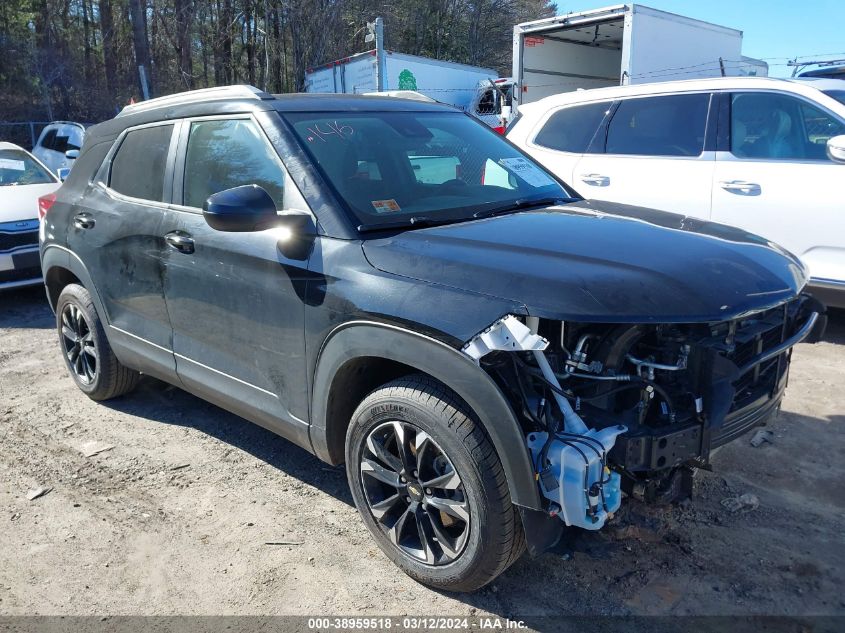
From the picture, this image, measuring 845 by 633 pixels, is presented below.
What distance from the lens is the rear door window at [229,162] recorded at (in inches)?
127

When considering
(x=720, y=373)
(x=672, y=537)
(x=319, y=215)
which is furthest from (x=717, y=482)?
(x=319, y=215)

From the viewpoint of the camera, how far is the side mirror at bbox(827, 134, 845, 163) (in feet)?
16.4

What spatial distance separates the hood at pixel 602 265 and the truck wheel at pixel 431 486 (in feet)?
1.53

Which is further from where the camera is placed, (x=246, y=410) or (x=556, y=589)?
(x=246, y=410)

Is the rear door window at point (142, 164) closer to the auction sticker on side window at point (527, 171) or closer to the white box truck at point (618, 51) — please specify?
the auction sticker on side window at point (527, 171)

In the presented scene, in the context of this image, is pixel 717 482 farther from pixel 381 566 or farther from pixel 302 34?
pixel 302 34

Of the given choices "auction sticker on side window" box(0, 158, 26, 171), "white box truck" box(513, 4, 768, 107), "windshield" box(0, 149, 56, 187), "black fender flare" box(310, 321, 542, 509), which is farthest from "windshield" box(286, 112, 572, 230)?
"white box truck" box(513, 4, 768, 107)

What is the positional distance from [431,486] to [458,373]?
530 mm

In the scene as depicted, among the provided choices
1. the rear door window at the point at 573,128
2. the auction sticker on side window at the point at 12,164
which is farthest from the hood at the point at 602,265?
the auction sticker on side window at the point at 12,164

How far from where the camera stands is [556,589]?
2.82 meters

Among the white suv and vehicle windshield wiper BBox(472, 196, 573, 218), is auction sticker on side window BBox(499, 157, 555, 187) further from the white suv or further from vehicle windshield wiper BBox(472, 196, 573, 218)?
the white suv

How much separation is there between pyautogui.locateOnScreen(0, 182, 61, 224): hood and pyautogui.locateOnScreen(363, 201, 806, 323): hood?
20.9 feet

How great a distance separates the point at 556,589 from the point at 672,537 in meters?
0.64

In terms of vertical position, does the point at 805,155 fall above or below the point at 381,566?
above
